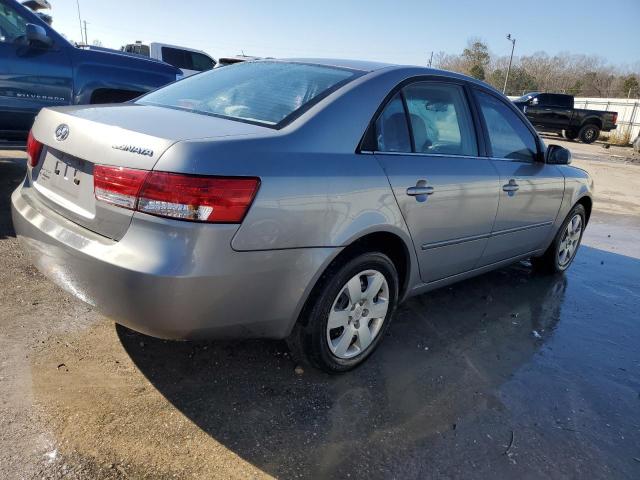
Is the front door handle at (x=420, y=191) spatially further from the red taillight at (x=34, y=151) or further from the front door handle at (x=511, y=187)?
the red taillight at (x=34, y=151)

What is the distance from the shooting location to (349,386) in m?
2.74

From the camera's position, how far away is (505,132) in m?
3.82

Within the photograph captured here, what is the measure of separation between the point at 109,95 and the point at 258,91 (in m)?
3.67

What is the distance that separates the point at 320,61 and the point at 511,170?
158cm

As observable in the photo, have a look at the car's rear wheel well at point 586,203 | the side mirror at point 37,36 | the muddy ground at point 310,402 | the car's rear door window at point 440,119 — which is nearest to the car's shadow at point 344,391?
the muddy ground at point 310,402

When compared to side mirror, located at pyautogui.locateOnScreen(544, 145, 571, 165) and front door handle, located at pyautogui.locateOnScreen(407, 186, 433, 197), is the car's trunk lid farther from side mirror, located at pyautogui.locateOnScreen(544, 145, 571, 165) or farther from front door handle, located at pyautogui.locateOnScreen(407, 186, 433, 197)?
side mirror, located at pyautogui.locateOnScreen(544, 145, 571, 165)

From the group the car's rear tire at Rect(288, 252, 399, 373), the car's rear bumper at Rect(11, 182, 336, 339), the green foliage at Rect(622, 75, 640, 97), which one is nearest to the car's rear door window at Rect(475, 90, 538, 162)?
the car's rear tire at Rect(288, 252, 399, 373)

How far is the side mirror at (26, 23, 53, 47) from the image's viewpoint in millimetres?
4992

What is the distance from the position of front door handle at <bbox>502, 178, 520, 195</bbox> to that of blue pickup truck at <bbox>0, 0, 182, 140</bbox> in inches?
168

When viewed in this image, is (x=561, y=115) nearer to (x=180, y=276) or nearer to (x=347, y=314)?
(x=347, y=314)

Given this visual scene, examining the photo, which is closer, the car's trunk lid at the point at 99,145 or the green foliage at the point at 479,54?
the car's trunk lid at the point at 99,145

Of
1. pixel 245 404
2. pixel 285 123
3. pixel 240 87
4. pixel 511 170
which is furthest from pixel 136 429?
pixel 511 170

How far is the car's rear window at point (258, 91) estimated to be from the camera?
101 inches

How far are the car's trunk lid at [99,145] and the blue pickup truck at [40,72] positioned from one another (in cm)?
301
